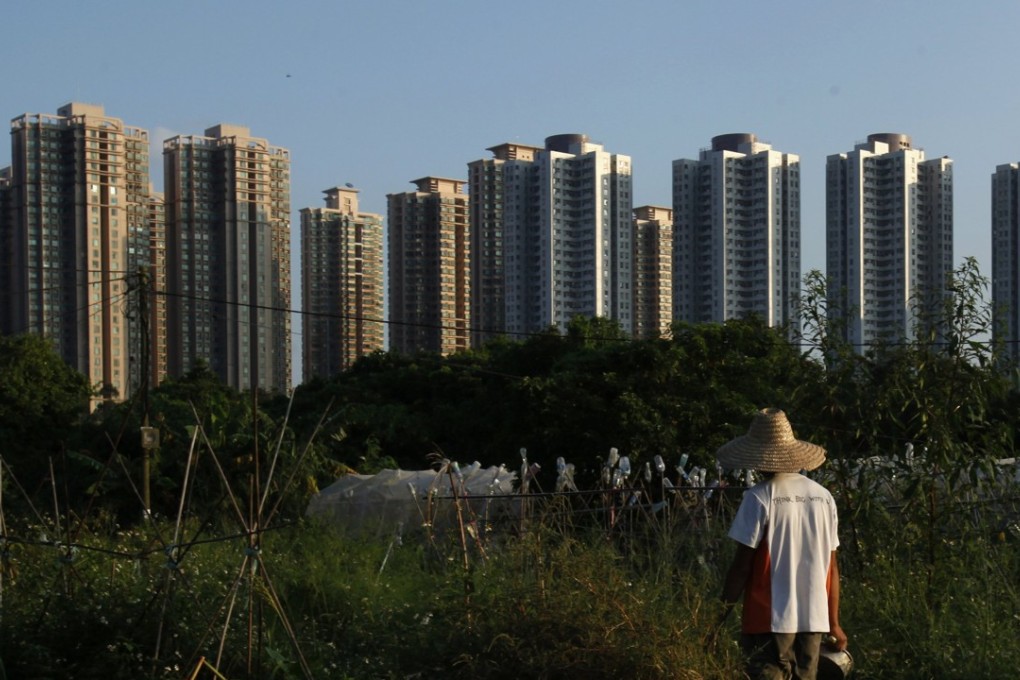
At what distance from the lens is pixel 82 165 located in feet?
124

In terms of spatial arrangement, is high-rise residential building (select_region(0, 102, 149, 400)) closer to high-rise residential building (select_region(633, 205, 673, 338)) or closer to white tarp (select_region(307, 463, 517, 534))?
high-rise residential building (select_region(633, 205, 673, 338))

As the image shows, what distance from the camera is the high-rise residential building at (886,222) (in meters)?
35.2

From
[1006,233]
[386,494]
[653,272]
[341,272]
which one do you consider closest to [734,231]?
[653,272]

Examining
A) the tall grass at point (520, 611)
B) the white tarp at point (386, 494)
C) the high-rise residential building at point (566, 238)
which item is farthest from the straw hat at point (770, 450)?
the high-rise residential building at point (566, 238)

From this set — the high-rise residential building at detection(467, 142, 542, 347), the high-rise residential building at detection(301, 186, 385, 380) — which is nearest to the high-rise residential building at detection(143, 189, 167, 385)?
the high-rise residential building at detection(301, 186, 385, 380)

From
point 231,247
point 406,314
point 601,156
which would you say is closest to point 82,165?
point 231,247

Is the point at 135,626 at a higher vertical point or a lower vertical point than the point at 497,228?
lower

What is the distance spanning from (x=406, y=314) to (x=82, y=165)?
1268cm

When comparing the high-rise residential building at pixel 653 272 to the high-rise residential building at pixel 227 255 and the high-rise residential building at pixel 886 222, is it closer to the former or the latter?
the high-rise residential building at pixel 886 222

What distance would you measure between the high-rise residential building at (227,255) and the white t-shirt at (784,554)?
31.2 metres

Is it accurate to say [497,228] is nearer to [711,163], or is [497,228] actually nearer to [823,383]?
[711,163]

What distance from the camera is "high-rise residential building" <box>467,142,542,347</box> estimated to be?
41625mm

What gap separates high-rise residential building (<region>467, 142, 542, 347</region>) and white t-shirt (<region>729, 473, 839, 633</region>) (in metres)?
36.1

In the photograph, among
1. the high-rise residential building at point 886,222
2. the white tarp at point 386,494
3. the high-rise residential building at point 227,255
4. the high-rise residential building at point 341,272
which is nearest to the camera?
the white tarp at point 386,494
